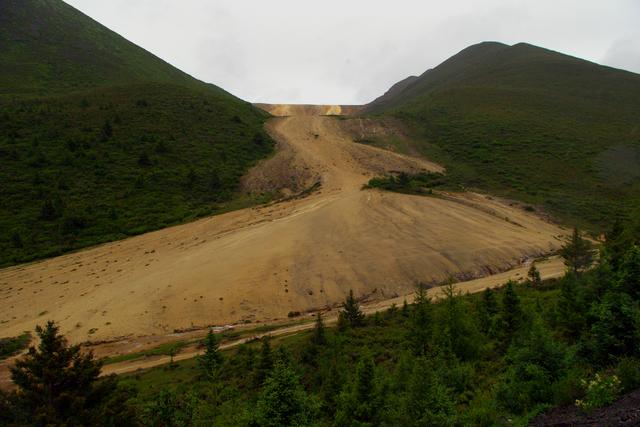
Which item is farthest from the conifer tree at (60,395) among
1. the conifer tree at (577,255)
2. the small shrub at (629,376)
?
the conifer tree at (577,255)

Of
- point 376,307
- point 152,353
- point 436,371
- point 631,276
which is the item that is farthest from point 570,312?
point 152,353

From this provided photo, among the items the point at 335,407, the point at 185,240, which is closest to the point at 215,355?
the point at 335,407

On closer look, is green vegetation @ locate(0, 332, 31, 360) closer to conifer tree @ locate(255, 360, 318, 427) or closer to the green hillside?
conifer tree @ locate(255, 360, 318, 427)

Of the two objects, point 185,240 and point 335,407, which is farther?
point 185,240

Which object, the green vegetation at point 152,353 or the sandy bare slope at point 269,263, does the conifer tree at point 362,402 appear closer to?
the green vegetation at point 152,353

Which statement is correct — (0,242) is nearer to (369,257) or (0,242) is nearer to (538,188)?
(369,257)
